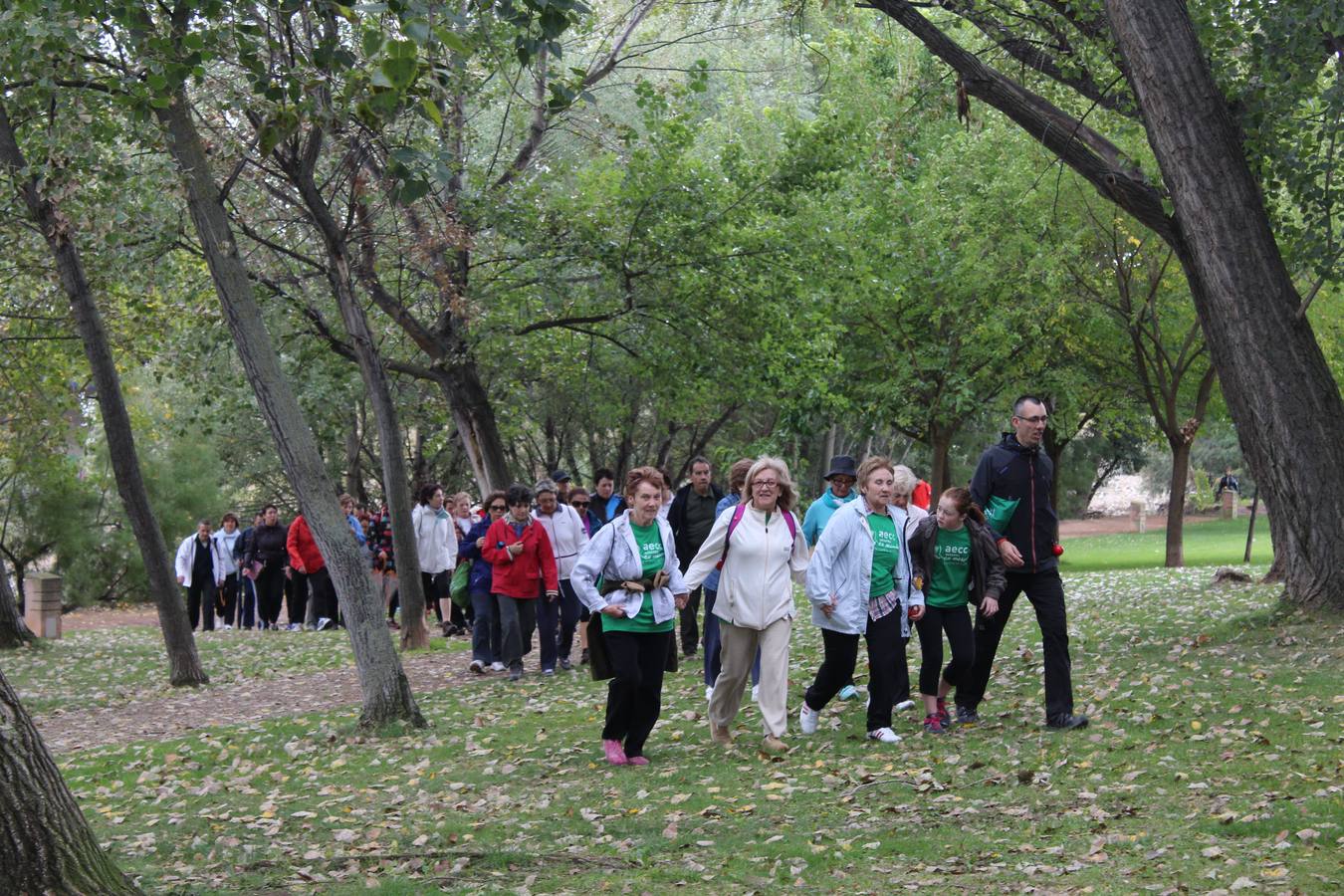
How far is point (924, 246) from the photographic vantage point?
33.6 m

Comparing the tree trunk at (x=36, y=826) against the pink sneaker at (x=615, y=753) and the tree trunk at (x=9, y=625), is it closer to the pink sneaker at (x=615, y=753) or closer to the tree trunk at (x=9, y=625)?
the pink sneaker at (x=615, y=753)

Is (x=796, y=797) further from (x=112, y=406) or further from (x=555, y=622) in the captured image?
(x=112, y=406)

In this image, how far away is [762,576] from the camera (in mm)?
10141

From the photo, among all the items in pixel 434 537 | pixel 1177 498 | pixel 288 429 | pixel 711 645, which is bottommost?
pixel 711 645

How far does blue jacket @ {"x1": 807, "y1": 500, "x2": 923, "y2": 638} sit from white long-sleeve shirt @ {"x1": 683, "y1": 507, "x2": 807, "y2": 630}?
0.70ft

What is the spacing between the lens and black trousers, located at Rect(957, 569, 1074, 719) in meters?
9.95

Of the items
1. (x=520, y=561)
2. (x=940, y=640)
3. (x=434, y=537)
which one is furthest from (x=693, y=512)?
(x=434, y=537)

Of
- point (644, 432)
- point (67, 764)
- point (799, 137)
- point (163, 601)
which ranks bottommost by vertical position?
point (67, 764)

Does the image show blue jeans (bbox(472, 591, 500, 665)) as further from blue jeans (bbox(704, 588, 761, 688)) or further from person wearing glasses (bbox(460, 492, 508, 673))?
blue jeans (bbox(704, 588, 761, 688))

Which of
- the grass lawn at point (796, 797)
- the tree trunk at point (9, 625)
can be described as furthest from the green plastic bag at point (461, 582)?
the tree trunk at point (9, 625)

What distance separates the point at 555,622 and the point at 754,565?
242 inches

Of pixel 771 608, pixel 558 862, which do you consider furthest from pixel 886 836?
pixel 771 608

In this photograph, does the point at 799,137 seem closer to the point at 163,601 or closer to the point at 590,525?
the point at 590,525

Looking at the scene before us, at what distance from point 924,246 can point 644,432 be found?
1026 centimetres
